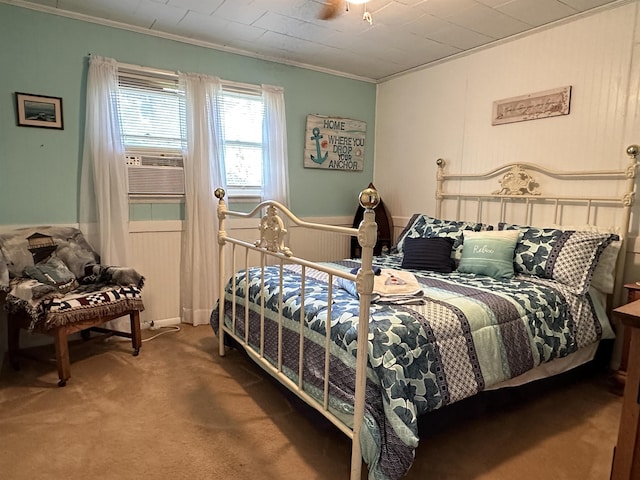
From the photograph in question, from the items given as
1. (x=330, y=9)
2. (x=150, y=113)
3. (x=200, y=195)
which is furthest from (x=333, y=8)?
(x=200, y=195)

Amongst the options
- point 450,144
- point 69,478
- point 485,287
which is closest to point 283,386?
point 69,478

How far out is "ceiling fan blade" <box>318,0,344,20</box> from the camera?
8.23ft

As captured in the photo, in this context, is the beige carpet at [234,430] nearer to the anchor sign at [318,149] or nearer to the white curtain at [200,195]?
the white curtain at [200,195]

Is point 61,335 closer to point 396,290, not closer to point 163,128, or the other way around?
point 163,128

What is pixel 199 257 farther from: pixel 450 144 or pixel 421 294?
pixel 450 144

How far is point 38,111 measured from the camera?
107 inches

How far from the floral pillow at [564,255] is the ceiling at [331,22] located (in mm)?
1438

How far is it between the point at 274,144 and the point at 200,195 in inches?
32.0

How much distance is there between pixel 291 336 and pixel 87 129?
2.12 metres

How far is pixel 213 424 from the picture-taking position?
194 centimetres

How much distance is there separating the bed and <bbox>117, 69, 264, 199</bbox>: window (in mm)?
901

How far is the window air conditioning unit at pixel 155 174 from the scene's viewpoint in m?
3.04

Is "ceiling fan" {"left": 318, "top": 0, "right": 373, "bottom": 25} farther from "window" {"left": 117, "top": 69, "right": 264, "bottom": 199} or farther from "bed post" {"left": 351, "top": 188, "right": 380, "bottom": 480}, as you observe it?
"bed post" {"left": 351, "top": 188, "right": 380, "bottom": 480}

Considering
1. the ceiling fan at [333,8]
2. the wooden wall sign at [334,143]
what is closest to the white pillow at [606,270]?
the ceiling fan at [333,8]
